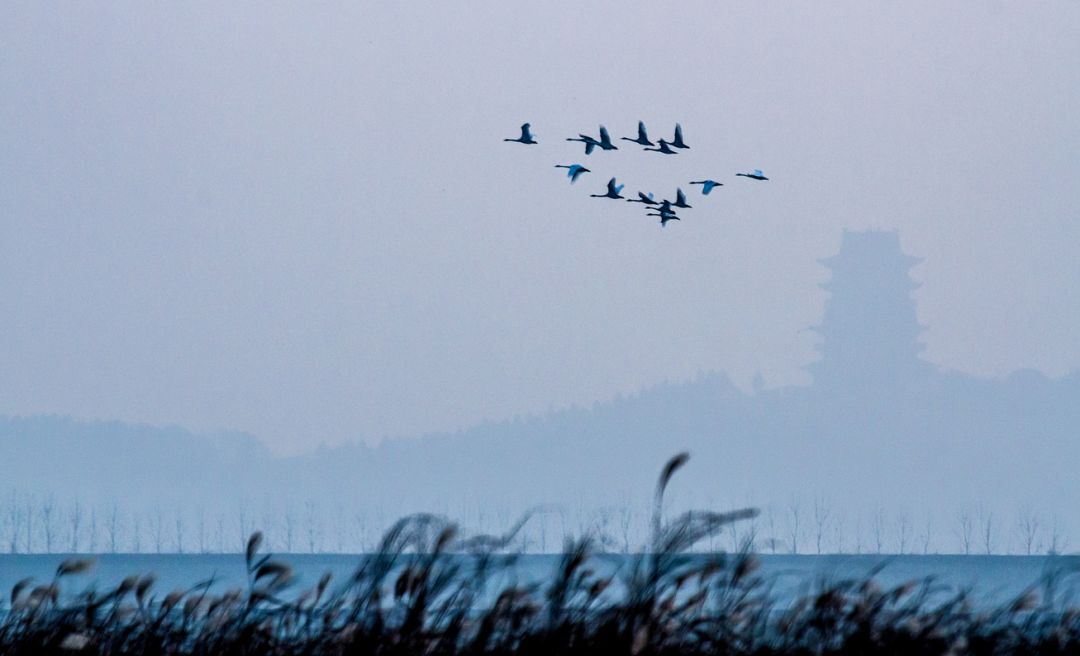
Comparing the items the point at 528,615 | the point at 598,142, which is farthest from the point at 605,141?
the point at 528,615

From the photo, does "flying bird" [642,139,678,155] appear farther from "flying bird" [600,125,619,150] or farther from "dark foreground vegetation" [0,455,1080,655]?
"dark foreground vegetation" [0,455,1080,655]

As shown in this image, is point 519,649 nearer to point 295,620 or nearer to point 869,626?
point 295,620

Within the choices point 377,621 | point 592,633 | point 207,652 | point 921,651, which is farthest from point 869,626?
point 207,652

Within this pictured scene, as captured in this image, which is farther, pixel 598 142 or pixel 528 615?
pixel 598 142

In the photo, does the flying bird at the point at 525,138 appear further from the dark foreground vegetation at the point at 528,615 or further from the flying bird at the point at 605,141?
the dark foreground vegetation at the point at 528,615

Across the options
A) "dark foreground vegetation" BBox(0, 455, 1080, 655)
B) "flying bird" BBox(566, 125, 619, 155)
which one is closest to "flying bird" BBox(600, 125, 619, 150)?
"flying bird" BBox(566, 125, 619, 155)

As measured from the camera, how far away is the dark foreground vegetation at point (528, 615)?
8.45 meters

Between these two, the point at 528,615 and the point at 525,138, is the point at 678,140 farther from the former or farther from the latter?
the point at 528,615

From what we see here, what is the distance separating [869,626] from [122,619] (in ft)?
14.1

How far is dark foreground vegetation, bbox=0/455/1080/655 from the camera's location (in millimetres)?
8445

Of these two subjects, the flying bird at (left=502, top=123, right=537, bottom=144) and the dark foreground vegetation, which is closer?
the dark foreground vegetation

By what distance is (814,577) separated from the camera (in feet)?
32.7

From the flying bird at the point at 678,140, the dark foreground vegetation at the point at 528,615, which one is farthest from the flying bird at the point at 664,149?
the dark foreground vegetation at the point at 528,615

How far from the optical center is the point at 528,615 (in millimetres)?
9094
